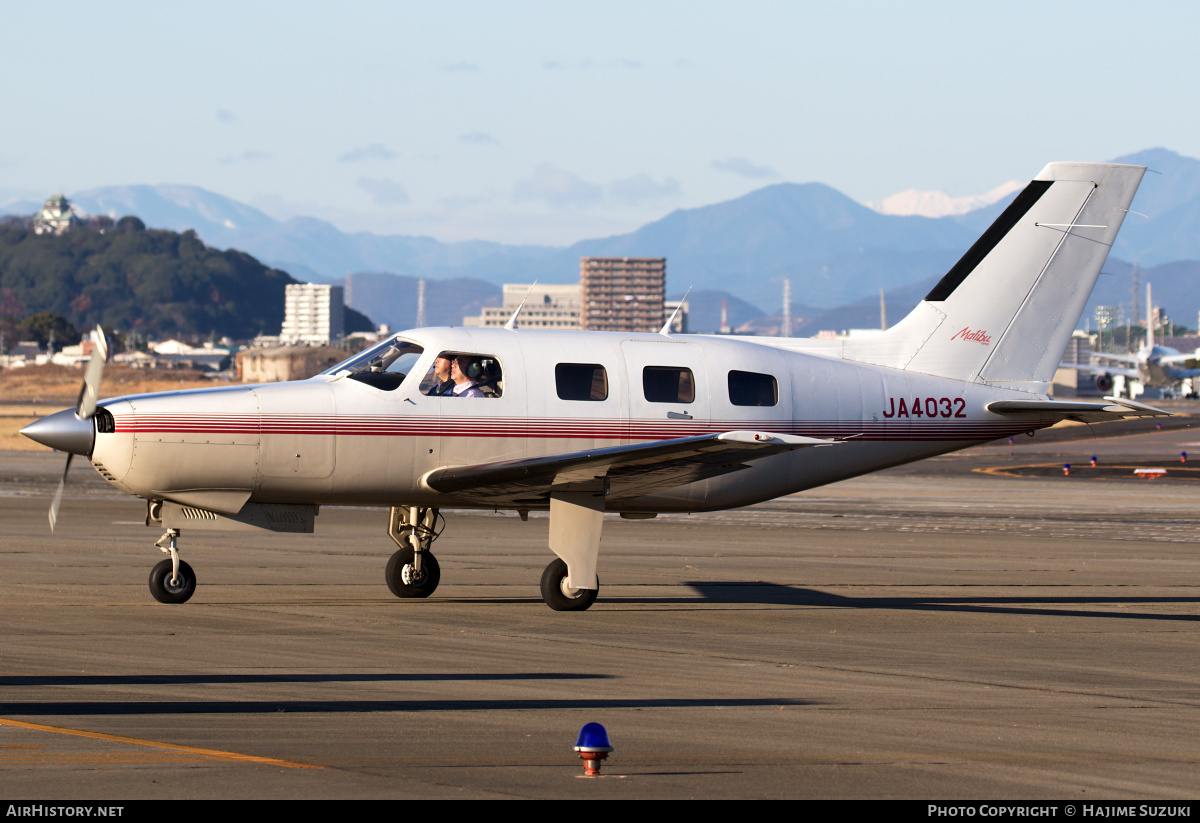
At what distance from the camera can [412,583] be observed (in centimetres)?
1523

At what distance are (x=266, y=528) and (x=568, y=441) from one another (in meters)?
3.37

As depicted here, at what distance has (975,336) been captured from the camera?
16844 mm

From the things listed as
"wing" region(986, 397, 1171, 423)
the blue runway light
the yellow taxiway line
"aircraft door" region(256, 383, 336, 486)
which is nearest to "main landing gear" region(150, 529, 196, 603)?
"aircraft door" region(256, 383, 336, 486)

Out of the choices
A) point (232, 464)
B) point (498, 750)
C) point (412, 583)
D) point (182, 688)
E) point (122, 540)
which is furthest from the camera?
point (122, 540)

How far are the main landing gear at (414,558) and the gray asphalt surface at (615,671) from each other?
0.79 ft

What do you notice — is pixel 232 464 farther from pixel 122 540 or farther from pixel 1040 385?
pixel 1040 385

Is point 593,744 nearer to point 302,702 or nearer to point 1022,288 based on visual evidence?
point 302,702

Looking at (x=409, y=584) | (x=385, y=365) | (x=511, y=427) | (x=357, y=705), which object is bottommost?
(x=357, y=705)

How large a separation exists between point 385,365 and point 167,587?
3.23m

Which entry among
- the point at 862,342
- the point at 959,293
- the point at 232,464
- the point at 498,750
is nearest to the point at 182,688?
the point at 498,750

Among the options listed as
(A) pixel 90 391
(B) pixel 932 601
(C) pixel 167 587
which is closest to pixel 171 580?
(C) pixel 167 587

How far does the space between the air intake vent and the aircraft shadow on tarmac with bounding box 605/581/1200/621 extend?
571cm

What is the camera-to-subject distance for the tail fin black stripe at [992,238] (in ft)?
55.6
